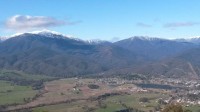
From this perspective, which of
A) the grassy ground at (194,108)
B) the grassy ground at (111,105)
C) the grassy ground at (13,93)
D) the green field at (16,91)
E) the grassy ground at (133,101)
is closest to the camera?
the grassy ground at (194,108)

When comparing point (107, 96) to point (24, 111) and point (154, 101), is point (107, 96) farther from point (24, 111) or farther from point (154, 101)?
point (24, 111)

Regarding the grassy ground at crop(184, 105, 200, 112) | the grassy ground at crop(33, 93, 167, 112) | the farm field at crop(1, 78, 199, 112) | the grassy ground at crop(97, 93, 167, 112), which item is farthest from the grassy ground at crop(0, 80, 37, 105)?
the grassy ground at crop(184, 105, 200, 112)

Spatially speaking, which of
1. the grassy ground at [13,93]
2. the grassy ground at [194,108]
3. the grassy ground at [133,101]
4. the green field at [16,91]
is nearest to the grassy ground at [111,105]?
the grassy ground at [133,101]

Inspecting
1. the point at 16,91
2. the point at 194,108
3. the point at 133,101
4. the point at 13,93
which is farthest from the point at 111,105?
the point at 16,91

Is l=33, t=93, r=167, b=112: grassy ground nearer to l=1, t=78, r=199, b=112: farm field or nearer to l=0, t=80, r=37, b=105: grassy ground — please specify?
l=1, t=78, r=199, b=112: farm field

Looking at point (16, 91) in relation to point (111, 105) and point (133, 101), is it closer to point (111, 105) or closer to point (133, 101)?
point (111, 105)

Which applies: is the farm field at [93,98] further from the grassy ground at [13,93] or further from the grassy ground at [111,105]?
the grassy ground at [13,93]

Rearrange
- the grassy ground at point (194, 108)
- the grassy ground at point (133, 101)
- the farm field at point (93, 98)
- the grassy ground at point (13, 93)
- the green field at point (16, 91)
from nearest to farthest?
the grassy ground at point (194, 108) < the grassy ground at point (133, 101) < the farm field at point (93, 98) < the grassy ground at point (13, 93) < the green field at point (16, 91)

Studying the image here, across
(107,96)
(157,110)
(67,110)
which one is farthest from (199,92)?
(67,110)

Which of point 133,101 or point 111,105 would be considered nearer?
point 111,105
